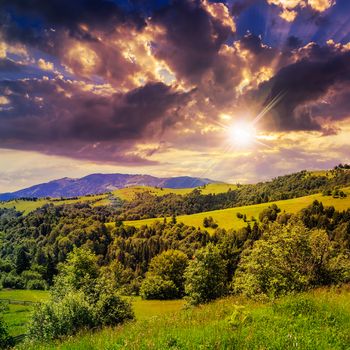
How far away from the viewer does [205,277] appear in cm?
6212

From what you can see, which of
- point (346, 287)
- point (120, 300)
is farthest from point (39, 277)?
point (346, 287)

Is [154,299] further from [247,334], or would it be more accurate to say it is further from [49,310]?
[247,334]

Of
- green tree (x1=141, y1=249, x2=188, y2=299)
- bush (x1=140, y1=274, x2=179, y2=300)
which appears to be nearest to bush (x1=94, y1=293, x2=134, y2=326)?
green tree (x1=141, y1=249, x2=188, y2=299)

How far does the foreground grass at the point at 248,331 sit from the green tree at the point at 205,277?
163 ft

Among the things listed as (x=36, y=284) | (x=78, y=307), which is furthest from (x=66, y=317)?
(x=36, y=284)

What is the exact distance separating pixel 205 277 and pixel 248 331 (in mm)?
54572

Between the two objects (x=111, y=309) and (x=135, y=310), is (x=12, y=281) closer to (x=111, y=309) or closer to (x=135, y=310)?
(x=135, y=310)

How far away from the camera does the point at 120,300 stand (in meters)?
39.8

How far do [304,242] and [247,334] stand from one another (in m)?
19.9

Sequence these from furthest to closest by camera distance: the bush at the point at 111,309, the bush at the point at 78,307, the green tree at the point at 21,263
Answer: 1. the green tree at the point at 21,263
2. the bush at the point at 111,309
3. the bush at the point at 78,307

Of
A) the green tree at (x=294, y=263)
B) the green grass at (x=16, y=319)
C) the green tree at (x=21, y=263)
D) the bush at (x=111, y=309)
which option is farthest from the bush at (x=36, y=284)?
the green tree at (x=294, y=263)

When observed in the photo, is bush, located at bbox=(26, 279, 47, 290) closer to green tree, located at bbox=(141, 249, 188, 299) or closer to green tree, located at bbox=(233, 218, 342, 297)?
green tree, located at bbox=(141, 249, 188, 299)

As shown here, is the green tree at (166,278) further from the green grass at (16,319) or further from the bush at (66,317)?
the bush at (66,317)

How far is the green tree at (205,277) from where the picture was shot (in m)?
61.7
